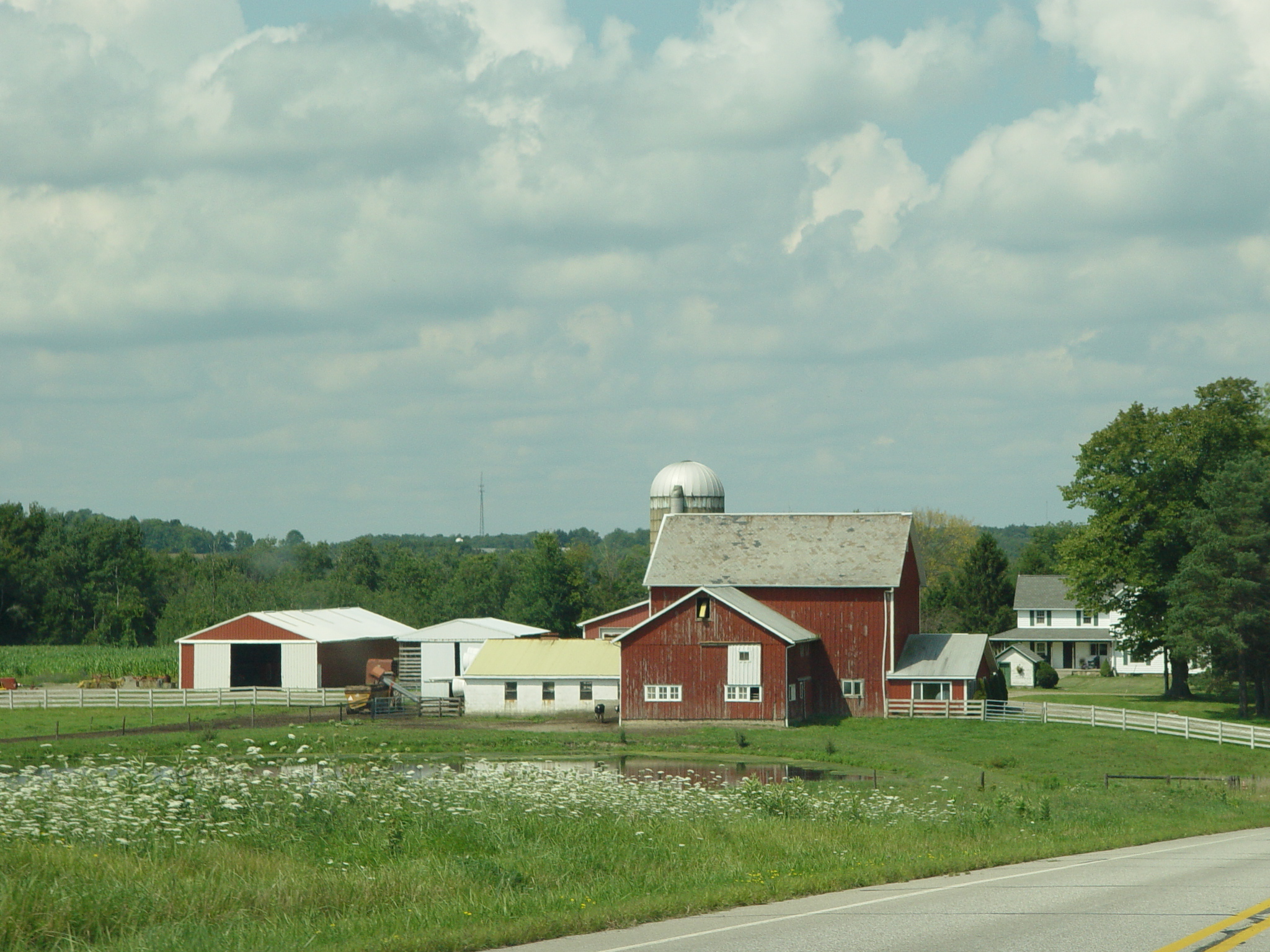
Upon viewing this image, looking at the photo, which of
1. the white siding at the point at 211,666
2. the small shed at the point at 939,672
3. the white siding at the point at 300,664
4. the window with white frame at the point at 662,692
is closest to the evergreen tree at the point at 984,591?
the small shed at the point at 939,672

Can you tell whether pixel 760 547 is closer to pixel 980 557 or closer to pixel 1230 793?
pixel 1230 793

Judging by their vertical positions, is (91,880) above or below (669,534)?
below

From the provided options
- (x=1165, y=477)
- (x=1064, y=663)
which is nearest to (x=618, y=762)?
(x=1165, y=477)

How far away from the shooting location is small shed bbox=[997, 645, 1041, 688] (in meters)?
83.0

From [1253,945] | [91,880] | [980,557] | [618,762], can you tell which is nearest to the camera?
[1253,945]

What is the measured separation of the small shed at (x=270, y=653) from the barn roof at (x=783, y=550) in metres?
18.6

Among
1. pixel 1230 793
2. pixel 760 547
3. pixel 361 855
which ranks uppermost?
pixel 760 547

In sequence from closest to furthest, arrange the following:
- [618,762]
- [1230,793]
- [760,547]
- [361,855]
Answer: [361,855], [1230,793], [618,762], [760,547]

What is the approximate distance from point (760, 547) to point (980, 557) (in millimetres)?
35273

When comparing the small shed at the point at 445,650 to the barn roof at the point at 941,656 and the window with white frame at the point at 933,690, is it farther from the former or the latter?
the window with white frame at the point at 933,690

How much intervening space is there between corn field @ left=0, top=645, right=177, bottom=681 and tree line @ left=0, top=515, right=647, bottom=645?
10.1 m

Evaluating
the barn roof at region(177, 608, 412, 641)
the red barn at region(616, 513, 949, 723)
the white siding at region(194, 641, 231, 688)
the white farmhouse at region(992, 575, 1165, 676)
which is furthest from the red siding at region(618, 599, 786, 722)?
the white farmhouse at region(992, 575, 1165, 676)

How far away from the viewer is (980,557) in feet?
293

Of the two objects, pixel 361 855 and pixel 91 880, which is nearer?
pixel 91 880
